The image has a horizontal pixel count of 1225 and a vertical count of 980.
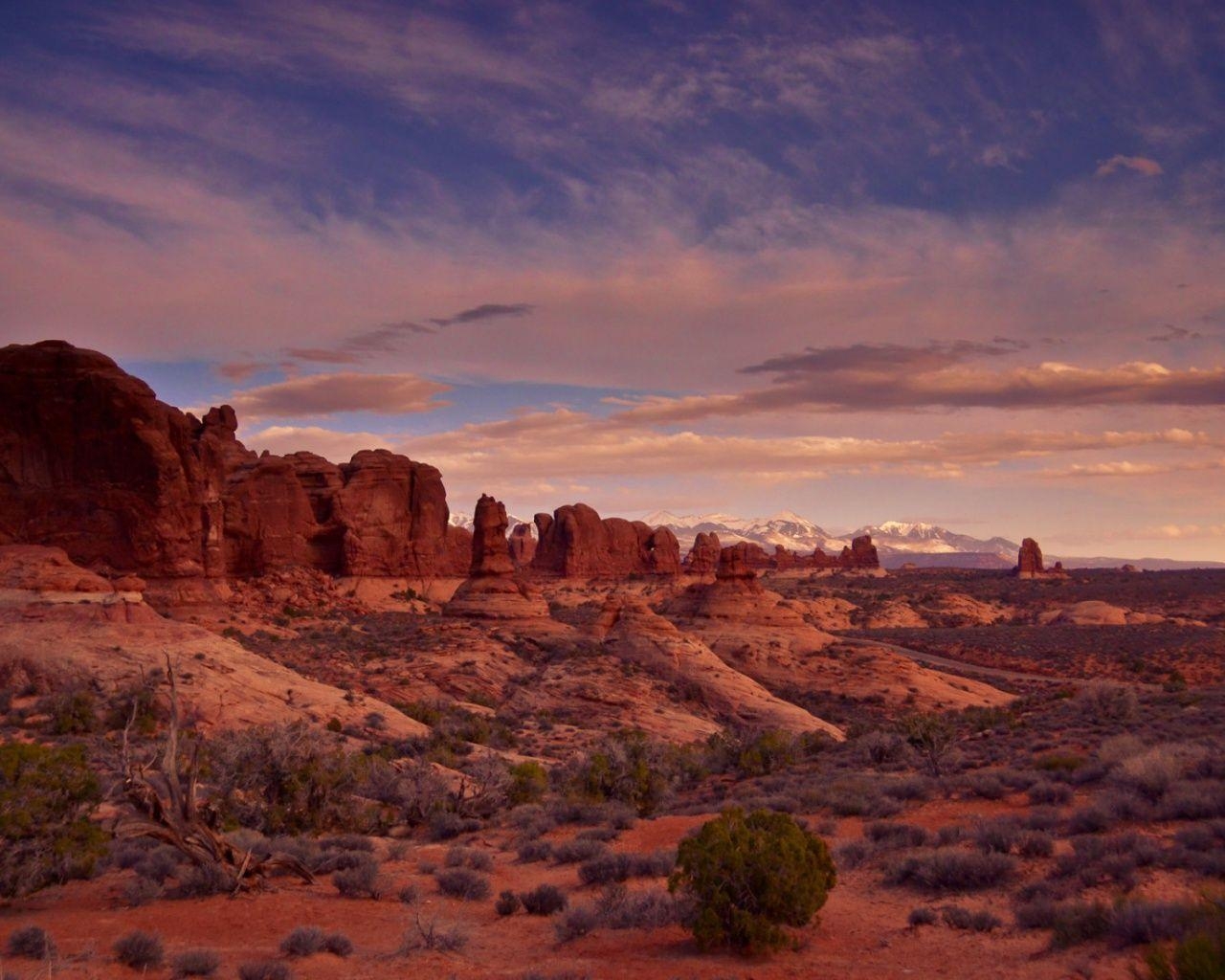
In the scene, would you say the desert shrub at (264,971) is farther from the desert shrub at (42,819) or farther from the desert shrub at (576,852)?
the desert shrub at (576,852)

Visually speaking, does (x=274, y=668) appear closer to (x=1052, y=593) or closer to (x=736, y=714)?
(x=736, y=714)

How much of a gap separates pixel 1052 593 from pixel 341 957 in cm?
9830

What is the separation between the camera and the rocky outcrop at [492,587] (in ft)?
147

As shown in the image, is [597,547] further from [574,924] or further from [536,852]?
[574,924]

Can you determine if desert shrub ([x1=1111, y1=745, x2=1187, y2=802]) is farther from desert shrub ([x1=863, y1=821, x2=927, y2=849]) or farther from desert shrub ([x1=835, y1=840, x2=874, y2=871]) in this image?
desert shrub ([x1=835, y1=840, x2=874, y2=871])

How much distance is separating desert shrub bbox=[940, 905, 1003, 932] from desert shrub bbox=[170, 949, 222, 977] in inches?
275

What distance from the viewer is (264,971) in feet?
25.2

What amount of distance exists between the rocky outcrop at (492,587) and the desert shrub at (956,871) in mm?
35055

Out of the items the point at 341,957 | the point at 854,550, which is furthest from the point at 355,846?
the point at 854,550

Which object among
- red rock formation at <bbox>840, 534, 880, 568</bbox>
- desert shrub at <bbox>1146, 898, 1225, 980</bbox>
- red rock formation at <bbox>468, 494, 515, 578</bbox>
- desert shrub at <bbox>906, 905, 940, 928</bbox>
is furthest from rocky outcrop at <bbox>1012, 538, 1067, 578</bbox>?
desert shrub at <bbox>1146, 898, 1225, 980</bbox>

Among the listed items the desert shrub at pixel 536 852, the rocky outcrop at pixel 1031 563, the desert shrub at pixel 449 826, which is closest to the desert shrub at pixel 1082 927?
the desert shrub at pixel 536 852

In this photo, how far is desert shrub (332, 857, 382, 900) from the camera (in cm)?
1080

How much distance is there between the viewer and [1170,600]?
83250mm

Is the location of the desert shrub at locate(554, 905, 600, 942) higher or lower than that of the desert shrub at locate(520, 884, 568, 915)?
higher
